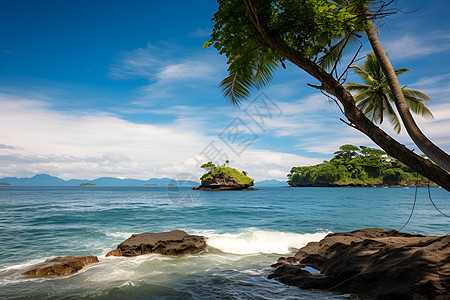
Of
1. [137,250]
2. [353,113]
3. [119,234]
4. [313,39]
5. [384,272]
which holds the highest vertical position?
[313,39]

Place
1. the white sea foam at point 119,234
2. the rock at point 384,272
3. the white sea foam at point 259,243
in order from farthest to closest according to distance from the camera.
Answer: the white sea foam at point 119,234, the white sea foam at point 259,243, the rock at point 384,272

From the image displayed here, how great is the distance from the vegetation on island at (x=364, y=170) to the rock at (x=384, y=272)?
107111 mm

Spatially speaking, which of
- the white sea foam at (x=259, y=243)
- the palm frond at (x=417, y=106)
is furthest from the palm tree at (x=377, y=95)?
the white sea foam at (x=259, y=243)

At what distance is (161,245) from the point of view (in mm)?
8312

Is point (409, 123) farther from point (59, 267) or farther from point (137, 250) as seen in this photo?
point (59, 267)

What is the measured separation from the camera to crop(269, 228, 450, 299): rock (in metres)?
3.81

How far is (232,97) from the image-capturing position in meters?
7.47

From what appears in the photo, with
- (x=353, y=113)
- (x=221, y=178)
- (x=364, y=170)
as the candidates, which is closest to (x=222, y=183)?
(x=221, y=178)

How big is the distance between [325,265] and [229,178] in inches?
2819

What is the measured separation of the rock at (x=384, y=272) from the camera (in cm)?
381

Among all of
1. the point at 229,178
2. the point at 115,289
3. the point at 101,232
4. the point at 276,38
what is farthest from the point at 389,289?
the point at 229,178

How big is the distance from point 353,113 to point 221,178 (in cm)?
7345

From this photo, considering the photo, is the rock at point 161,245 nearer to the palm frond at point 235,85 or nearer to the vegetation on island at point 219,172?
the palm frond at point 235,85

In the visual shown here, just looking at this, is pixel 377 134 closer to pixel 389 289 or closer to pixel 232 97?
pixel 389 289
